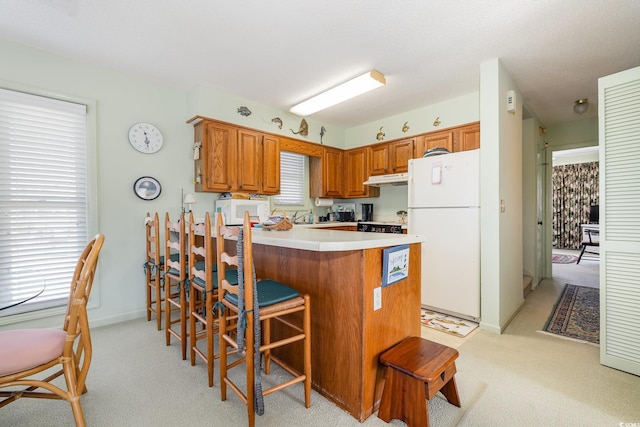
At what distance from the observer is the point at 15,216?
2.61m

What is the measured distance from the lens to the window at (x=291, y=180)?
4711mm

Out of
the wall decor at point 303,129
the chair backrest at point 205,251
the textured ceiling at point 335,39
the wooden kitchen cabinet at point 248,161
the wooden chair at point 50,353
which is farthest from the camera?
the wall decor at point 303,129

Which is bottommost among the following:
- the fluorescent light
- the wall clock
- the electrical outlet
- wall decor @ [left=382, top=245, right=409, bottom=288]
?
the electrical outlet

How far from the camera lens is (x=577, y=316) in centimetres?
321

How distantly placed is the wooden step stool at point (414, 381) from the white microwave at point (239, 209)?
249 cm

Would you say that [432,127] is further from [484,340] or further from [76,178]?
[76,178]

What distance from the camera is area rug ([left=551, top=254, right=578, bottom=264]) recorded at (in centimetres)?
648

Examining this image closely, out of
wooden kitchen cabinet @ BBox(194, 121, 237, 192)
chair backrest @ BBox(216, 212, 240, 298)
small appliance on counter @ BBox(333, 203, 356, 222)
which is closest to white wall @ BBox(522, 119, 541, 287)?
small appliance on counter @ BBox(333, 203, 356, 222)

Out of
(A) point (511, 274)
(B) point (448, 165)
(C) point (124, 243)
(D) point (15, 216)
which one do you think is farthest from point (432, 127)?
(D) point (15, 216)

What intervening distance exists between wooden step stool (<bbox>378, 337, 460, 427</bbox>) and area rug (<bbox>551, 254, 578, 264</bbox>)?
20.4 ft

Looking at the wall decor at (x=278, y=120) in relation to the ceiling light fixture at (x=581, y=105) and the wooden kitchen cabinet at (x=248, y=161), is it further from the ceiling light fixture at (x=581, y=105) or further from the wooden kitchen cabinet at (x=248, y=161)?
the ceiling light fixture at (x=581, y=105)

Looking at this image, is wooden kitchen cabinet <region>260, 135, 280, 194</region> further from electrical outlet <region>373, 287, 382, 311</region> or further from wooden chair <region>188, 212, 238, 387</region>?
electrical outlet <region>373, 287, 382, 311</region>

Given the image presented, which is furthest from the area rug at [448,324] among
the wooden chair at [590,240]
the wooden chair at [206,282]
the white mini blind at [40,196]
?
the wooden chair at [590,240]

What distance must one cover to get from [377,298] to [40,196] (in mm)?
3199
